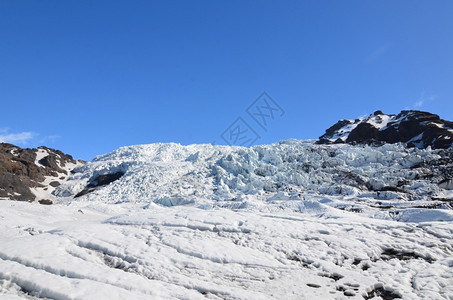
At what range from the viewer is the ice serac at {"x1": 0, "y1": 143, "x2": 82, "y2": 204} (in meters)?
41.6

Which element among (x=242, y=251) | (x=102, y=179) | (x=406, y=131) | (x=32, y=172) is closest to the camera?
(x=242, y=251)

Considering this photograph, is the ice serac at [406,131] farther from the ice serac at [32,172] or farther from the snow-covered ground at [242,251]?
the ice serac at [32,172]

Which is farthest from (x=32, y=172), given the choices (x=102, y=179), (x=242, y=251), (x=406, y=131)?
(x=406, y=131)

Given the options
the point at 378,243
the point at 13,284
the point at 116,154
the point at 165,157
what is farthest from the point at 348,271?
the point at 116,154

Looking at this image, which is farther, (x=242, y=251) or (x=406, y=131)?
(x=406, y=131)

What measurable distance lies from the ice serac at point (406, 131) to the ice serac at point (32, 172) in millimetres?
50692

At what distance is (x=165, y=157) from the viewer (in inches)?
2015

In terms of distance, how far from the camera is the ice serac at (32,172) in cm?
4159

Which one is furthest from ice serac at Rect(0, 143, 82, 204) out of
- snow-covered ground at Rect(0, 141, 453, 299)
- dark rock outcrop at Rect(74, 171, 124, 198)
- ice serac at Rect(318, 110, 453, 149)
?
ice serac at Rect(318, 110, 453, 149)

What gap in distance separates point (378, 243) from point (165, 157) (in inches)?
1704

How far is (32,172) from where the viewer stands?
5150 centimetres

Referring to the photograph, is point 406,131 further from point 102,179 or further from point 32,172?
point 32,172

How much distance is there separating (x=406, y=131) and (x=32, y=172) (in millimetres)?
71440

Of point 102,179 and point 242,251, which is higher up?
point 102,179
